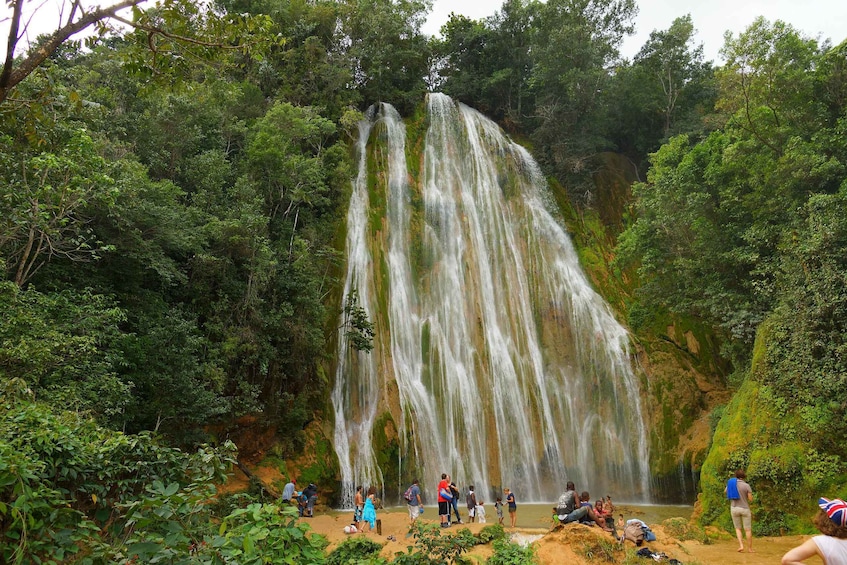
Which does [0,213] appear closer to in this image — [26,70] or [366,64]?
[26,70]

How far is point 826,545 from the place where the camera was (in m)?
2.87

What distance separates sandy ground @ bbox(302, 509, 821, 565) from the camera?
24.4ft

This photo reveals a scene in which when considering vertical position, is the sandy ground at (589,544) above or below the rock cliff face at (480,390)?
below

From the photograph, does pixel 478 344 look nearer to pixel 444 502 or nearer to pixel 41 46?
pixel 444 502

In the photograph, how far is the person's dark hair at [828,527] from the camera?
9.47 feet

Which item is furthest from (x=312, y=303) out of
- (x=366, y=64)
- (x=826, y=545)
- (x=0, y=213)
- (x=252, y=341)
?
(x=366, y=64)

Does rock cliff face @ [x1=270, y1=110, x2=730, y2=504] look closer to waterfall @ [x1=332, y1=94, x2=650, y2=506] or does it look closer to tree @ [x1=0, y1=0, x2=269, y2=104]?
waterfall @ [x1=332, y1=94, x2=650, y2=506]

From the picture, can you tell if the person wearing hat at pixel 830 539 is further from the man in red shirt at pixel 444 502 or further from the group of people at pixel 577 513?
the man in red shirt at pixel 444 502

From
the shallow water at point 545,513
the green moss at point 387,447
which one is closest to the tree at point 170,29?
the shallow water at point 545,513

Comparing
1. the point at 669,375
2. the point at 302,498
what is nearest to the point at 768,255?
→ the point at 669,375

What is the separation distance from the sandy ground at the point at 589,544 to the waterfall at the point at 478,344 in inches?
192

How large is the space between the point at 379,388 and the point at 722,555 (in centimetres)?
973

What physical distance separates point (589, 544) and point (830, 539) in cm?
523

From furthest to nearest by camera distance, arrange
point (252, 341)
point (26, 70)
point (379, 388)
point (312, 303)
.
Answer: point (379, 388) < point (312, 303) < point (252, 341) < point (26, 70)
